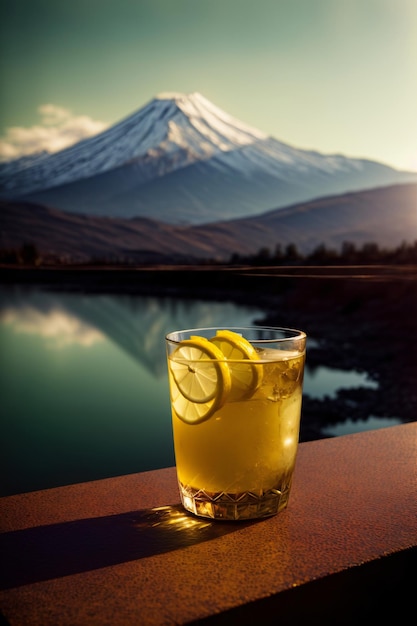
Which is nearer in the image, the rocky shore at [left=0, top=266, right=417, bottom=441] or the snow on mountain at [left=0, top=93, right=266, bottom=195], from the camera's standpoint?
the rocky shore at [left=0, top=266, right=417, bottom=441]

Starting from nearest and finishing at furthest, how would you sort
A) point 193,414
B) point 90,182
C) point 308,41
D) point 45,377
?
point 193,414 < point 45,377 < point 90,182 < point 308,41

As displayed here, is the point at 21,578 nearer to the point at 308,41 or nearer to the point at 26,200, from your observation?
the point at 26,200

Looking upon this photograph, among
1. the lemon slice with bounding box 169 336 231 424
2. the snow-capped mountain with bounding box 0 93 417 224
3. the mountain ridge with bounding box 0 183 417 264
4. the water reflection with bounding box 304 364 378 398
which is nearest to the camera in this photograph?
the lemon slice with bounding box 169 336 231 424

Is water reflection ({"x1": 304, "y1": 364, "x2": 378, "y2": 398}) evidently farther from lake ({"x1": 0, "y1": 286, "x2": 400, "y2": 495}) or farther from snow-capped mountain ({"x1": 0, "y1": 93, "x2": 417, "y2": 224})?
snow-capped mountain ({"x1": 0, "y1": 93, "x2": 417, "y2": 224})

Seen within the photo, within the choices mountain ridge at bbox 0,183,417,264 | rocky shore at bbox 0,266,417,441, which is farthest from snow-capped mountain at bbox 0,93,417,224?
rocky shore at bbox 0,266,417,441

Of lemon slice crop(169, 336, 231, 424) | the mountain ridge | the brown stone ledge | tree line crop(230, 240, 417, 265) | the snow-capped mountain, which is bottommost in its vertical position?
the brown stone ledge

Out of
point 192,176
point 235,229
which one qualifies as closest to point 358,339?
point 235,229

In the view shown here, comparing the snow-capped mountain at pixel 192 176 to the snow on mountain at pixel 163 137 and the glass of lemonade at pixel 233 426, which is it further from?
the glass of lemonade at pixel 233 426

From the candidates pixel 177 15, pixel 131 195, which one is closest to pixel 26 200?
pixel 131 195

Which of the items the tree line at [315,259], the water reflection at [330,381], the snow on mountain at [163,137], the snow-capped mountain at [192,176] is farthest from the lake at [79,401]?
the tree line at [315,259]
